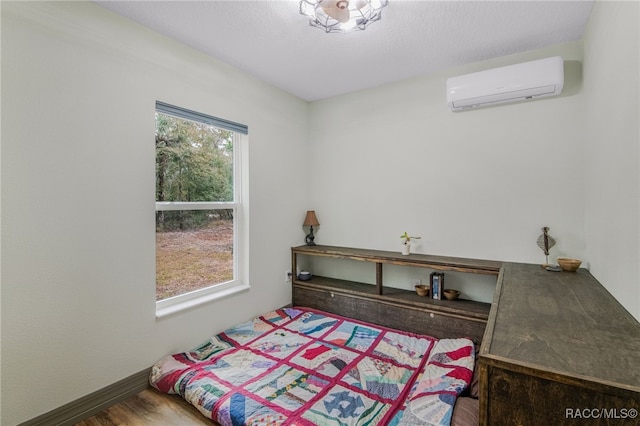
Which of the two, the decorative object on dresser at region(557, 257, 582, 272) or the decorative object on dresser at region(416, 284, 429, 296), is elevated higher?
the decorative object on dresser at region(557, 257, 582, 272)

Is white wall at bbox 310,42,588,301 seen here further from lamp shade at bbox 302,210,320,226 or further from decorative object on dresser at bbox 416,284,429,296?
decorative object on dresser at bbox 416,284,429,296

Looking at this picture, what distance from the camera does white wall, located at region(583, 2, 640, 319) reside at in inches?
48.0

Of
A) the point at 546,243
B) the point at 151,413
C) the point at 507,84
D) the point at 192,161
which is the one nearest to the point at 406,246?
the point at 546,243

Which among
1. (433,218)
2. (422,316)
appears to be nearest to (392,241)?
(433,218)

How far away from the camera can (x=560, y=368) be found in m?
0.86

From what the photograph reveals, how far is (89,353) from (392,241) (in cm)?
252

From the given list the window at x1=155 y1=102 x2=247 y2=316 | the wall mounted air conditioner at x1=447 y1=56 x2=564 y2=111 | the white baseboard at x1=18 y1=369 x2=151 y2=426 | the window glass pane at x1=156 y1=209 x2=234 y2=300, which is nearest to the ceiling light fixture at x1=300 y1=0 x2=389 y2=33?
the wall mounted air conditioner at x1=447 y1=56 x2=564 y2=111

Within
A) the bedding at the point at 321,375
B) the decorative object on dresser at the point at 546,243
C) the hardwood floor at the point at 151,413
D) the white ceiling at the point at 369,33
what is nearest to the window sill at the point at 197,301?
the bedding at the point at 321,375

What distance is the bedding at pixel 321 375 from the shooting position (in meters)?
1.59

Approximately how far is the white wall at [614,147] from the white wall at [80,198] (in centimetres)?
257

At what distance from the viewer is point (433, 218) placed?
9.06ft

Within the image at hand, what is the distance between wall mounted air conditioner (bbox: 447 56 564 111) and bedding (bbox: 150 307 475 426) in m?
1.91

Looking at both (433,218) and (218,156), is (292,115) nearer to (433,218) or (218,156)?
(218,156)

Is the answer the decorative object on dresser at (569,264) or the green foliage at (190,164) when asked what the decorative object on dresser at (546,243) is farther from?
the green foliage at (190,164)
